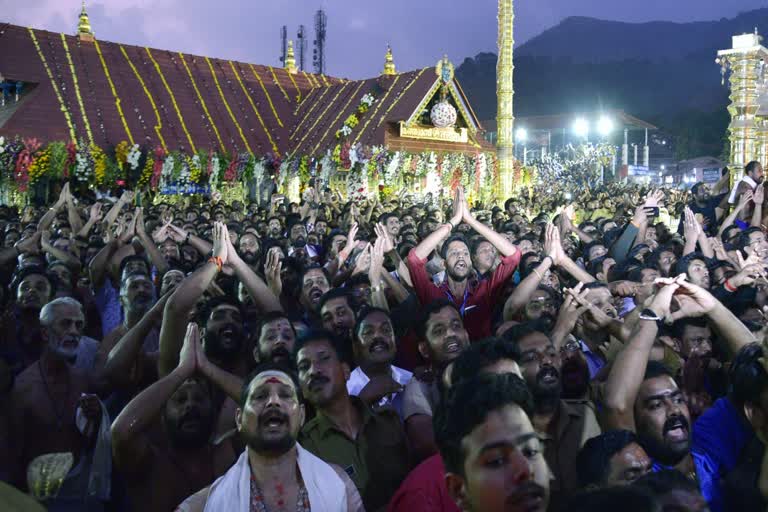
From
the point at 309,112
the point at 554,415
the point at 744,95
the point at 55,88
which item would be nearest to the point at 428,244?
the point at 554,415

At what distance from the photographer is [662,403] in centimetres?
267

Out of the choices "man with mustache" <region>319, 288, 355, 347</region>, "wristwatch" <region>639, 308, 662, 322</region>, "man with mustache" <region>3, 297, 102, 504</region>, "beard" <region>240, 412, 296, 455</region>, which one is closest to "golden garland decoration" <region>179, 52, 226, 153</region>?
"man with mustache" <region>319, 288, 355, 347</region>

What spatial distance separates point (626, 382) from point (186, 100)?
20368 mm

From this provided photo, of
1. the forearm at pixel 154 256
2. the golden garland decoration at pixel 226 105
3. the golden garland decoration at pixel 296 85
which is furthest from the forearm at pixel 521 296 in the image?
the golden garland decoration at pixel 296 85

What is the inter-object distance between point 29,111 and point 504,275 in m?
16.0

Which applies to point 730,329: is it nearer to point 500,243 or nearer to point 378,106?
point 500,243

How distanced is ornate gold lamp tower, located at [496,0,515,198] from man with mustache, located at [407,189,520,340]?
14503 millimetres

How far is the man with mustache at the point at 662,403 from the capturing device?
256cm

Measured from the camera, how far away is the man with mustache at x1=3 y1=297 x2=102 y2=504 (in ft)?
10.1

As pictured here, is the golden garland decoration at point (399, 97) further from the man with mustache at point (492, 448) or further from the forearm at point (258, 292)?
the man with mustache at point (492, 448)

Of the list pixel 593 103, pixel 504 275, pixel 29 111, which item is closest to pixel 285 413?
pixel 504 275

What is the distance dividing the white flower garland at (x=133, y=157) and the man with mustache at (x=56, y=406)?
44.8 feet

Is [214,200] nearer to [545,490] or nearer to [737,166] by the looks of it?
[737,166]

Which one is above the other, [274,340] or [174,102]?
[174,102]
